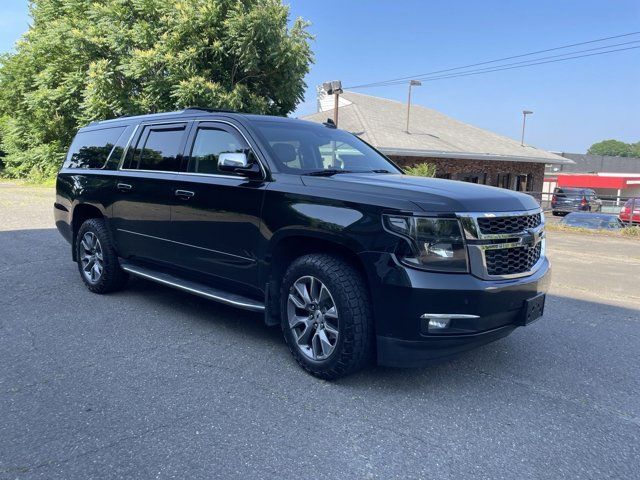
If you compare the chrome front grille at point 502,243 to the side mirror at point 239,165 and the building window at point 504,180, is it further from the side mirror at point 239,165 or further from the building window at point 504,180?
the building window at point 504,180

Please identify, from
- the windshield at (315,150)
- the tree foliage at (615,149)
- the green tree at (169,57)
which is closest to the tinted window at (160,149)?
the windshield at (315,150)

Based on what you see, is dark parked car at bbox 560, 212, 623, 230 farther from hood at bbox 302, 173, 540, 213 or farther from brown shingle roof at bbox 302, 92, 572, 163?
hood at bbox 302, 173, 540, 213

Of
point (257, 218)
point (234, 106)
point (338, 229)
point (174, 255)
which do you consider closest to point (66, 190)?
point (174, 255)

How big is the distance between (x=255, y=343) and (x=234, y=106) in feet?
42.8

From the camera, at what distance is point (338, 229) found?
350cm

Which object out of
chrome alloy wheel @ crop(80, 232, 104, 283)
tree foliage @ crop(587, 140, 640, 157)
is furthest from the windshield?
tree foliage @ crop(587, 140, 640, 157)

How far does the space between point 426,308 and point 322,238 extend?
2.93 feet

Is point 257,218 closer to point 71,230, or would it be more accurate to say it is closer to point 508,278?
point 508,278

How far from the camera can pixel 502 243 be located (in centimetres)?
343

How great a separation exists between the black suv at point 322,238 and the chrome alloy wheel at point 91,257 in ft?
0.56

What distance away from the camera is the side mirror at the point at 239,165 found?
13.1 ft

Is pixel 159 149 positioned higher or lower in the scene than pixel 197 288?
higher

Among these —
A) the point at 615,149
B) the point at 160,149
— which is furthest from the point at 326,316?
the point at 615,149

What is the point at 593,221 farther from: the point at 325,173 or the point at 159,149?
the point at 159,149
